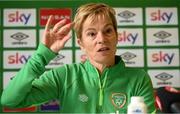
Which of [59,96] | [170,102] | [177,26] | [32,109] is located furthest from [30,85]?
[177,26]

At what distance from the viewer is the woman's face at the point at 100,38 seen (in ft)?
3.39

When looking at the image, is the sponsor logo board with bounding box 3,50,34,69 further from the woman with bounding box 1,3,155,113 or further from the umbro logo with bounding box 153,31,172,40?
the woman with bounding box 1,3,155,113

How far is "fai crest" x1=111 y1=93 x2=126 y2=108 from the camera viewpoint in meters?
1.04

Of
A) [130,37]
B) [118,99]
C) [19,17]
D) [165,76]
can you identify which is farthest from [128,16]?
[118,99]

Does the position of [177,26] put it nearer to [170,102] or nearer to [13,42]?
[170,102]

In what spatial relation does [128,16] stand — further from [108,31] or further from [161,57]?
[108,31]

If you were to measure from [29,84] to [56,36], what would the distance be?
18 cm

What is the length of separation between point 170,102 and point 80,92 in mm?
957

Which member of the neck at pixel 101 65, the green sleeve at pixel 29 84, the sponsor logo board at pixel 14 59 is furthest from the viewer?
the sponsor logo board at pixel 14 59

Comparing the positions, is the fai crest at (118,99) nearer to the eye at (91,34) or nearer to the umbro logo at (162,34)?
the eye at (91,34)

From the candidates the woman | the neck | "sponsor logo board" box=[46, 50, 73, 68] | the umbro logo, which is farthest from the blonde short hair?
the umbro logo

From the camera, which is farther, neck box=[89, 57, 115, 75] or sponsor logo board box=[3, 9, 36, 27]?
sponsor logo board box=[3, 9, 36, 27]

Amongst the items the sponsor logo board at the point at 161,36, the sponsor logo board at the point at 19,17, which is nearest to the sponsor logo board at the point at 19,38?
the sponsor logo board at the point at 19,17

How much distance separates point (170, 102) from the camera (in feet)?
6.15
